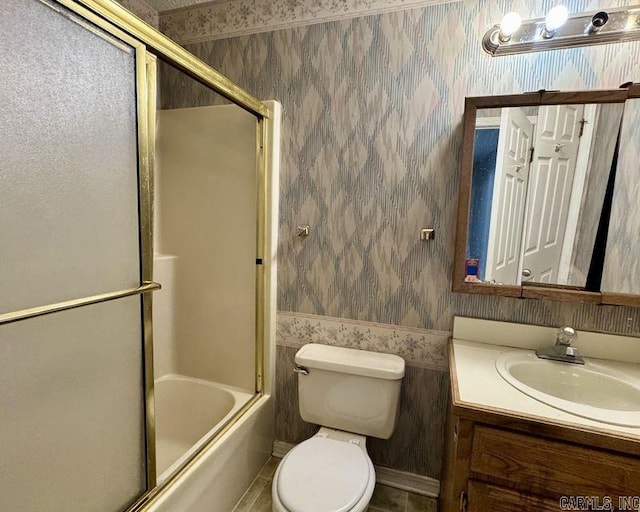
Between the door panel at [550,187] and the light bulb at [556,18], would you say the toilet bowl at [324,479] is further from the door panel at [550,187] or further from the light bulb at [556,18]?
the light bulb at [556,18]

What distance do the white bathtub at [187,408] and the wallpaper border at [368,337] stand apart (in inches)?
16.2

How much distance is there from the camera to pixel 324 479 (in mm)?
1177

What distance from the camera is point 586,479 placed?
0.88 m

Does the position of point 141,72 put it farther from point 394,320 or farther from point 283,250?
point 394,320

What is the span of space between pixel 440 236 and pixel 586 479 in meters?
0.91

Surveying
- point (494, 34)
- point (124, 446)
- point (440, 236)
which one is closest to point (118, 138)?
point (124, 446)

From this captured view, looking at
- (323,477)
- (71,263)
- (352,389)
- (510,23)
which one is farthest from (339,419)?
(510,23)

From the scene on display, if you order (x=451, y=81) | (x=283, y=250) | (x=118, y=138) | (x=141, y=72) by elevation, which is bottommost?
(x=283, y=250)

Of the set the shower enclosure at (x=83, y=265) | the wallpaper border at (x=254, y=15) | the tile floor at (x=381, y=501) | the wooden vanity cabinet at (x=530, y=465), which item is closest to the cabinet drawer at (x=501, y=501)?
the wooden vanity cabinet at (x=530, y=465)

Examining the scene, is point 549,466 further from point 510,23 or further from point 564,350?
point 510,23

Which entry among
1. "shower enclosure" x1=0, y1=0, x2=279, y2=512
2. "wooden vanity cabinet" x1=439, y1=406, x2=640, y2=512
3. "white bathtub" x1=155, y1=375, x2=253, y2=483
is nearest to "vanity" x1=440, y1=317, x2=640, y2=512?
"wooden vanity cabinet" x1=439, y1=406, x2=640, y2=512

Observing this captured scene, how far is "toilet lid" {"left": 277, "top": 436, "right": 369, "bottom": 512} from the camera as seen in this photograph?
1077 mm

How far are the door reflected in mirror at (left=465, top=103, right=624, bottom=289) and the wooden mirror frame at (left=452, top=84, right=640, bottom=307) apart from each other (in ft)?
0.07

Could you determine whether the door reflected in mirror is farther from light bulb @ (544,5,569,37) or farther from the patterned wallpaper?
light bulb @ (544,5,569,37)
